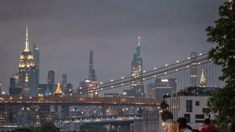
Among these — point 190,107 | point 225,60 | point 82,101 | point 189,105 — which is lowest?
point 225,60

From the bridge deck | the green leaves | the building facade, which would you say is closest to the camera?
the green leaves

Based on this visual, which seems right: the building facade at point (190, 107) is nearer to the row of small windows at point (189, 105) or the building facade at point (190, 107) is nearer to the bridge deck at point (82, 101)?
the row of small windows at point (189, 105)

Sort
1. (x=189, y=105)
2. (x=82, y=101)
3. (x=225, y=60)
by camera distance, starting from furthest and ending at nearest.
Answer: (x=82, y=101) < (x=189, y=105) < (x=225, y=60)

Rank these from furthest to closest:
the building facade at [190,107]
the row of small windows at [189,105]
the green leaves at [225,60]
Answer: the row of small windows at [189,105] → the building facade at [190,107] → the green leaves at [225,60]

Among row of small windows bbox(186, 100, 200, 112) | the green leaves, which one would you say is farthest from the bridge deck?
the green leaves

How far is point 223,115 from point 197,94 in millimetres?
79772

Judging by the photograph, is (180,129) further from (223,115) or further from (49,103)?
(49,103)

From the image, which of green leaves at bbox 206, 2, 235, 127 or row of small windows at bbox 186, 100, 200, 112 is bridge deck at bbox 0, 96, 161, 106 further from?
green leaves at bbox 206, 2, 235, 127

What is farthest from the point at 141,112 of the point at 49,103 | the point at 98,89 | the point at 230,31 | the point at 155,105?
the point at 230,31

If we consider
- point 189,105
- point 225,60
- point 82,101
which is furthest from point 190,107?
point 225,60

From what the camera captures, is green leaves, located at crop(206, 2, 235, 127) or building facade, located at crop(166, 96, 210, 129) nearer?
green leaves, located at crop(206, 2, 235, 127)

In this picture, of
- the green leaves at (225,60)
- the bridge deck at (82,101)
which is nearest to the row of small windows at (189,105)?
the bridge deck at (82,101)

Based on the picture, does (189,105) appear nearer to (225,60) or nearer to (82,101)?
(82,101)

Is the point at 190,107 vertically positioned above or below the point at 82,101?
below
